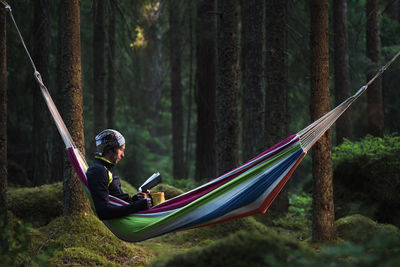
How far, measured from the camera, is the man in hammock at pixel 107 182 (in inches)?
130

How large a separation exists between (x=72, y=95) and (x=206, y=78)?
4289mm

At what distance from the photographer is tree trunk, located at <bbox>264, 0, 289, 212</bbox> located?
21.0ft

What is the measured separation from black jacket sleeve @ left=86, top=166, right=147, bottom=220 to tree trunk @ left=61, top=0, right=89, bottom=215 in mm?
1177

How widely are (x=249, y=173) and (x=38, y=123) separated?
5.53 meters

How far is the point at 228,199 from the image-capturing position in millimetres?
3066

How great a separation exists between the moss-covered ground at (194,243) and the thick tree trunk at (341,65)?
1.56m

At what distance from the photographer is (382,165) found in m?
5.78

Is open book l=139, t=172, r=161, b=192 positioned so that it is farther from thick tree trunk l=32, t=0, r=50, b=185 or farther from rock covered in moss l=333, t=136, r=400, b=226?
thick tree trunk l=32, t=0, r=50, b=185

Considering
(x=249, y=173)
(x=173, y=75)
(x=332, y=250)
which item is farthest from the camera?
(x=173, y=75)

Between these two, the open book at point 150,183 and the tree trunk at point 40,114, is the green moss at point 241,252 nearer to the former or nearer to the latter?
the open book at point 150,183

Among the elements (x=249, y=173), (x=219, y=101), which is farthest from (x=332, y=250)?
(x=219, y=101)

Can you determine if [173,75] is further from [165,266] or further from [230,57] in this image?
[165,266]

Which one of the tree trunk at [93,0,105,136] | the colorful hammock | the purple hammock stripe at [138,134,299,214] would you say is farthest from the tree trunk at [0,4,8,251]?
the tree trunk at [93,0,105,136]

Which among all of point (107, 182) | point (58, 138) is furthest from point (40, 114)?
point (107, 182)
